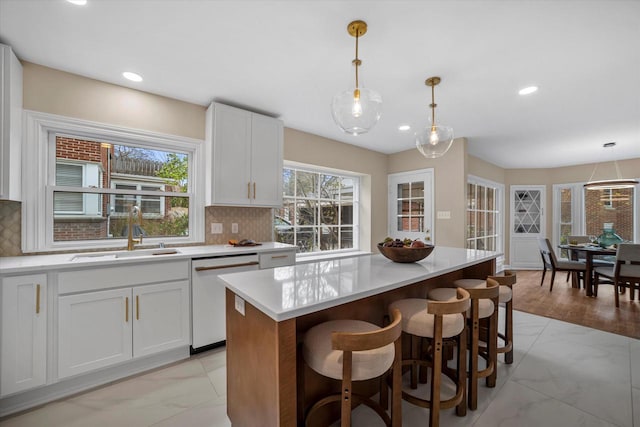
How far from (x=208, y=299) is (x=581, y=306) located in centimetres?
487

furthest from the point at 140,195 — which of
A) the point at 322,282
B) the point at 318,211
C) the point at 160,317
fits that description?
the point at 318,211


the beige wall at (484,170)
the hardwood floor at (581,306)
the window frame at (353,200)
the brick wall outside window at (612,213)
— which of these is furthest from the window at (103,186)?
the brick wall outside window at (612,213)

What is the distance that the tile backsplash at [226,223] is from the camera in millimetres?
2086

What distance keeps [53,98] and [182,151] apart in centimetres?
104

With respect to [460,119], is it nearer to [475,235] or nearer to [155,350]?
[475,235]

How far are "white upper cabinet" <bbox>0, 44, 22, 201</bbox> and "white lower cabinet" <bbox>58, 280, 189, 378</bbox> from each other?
36.2 inches

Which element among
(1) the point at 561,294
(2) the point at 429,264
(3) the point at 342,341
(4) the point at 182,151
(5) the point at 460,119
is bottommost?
(1) the point at 561,294

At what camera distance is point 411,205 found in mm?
4750

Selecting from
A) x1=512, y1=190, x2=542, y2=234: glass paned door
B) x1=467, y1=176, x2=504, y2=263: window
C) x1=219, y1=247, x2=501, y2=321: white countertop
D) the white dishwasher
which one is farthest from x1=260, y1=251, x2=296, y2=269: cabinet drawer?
x1=512, y1=190, x2=542, y2=234: glass paned door

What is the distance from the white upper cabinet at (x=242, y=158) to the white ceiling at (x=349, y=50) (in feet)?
0.58

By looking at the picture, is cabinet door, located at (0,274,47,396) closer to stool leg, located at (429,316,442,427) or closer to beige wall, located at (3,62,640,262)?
beige wall, located at (3,62,640,262)

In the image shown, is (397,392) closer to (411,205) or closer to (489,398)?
(489,398)

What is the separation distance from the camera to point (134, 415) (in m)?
1.70

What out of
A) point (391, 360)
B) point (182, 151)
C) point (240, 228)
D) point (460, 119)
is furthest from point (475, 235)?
point (182, 151)
